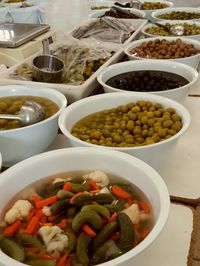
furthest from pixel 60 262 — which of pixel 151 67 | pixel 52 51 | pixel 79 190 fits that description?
pixel 52 51

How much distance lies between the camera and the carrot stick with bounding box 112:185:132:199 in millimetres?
670

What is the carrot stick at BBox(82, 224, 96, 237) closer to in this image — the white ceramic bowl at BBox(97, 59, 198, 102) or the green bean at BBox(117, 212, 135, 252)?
the green bean at BBox(117, 212, 135, 252)

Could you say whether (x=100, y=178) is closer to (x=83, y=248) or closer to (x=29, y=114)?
(x=83, y=248)

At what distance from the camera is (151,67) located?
1.25 meters

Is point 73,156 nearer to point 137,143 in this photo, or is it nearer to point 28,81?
point 137,143

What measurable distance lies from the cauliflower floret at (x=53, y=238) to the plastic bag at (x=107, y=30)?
1.10 metres

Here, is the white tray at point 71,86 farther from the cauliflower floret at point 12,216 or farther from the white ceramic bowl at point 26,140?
the cauliflower floret at point 12,216

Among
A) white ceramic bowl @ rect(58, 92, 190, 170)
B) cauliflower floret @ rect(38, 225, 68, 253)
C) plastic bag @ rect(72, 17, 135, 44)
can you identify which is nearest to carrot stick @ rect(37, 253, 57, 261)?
cauliflower floret @ rect(38, 225, 68, 253)

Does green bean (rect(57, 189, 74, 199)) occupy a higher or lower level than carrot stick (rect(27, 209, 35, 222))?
higher

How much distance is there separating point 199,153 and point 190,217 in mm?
244

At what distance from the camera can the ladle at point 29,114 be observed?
0.89m

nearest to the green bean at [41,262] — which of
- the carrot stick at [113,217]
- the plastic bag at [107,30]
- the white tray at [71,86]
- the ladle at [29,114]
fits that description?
the carrot stick at [113,217]

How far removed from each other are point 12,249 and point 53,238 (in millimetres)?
66

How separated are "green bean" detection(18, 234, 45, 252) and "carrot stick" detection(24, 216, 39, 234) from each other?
1cm
